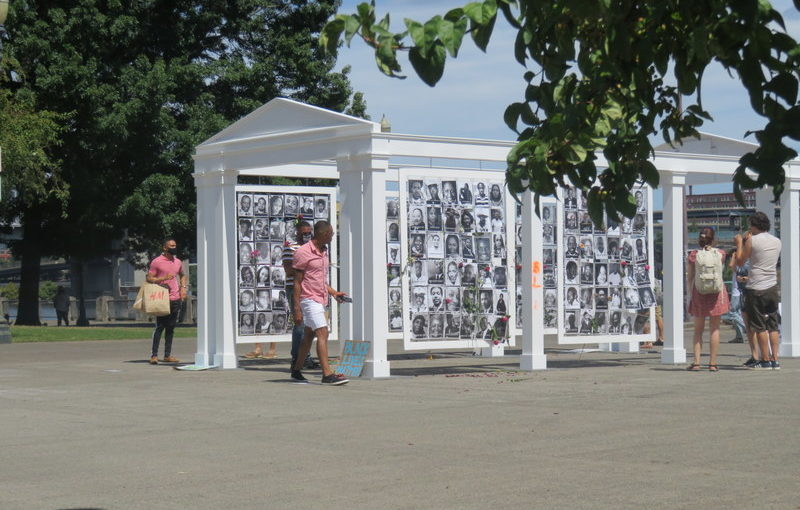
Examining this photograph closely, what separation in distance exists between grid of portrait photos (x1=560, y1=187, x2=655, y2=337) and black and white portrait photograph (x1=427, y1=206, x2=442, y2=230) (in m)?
1.85

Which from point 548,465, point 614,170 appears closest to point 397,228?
point 548,465

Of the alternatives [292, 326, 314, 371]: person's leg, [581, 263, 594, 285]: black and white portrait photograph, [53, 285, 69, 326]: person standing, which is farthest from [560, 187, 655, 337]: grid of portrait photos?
[53, 285, 69, 326]: person standing

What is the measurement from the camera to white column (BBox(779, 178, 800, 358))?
1942 cm

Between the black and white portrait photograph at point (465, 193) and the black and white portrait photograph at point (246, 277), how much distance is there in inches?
125

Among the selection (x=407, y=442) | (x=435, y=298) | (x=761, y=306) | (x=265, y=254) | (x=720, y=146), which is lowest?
(x=407, y=442)

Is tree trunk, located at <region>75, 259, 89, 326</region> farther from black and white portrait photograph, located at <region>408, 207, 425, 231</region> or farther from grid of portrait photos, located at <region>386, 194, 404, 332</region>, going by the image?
black and white portrait photograph, located at <region>408, 207, 425, 231</region>

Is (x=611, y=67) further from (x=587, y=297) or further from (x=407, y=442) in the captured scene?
(x=587, y=297)

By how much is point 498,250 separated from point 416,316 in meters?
1.97

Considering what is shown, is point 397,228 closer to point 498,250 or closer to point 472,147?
point 498,250

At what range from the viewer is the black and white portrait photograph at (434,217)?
57.6 feet

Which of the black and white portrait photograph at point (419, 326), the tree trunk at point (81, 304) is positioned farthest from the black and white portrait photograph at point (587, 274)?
the tree trunk at point (81, 304)

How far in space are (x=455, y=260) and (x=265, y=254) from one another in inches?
109

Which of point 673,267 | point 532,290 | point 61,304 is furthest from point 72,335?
point 61,304

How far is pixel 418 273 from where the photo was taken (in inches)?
698
